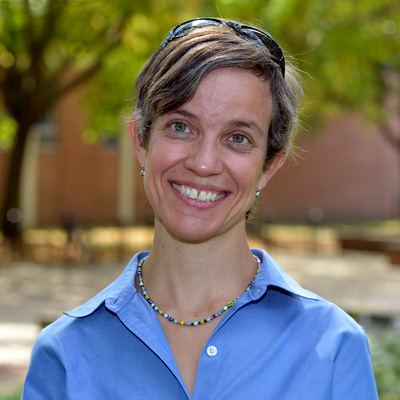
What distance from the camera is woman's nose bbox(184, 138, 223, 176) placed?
2012mm

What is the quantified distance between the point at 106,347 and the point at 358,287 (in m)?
12.5

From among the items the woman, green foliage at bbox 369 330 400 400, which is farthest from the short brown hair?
green foliage at bbox 369 330 400 400

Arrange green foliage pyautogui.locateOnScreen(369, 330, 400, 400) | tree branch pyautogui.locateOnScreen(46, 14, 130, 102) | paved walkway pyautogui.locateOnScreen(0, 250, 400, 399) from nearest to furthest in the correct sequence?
green foliage pyautogui.locateOnScreen(369, 330, 400, 400) → paved walkway pyautogui.locateOnScreen(0, 250, 400, 399) → tree branch pyautogui.locateOnScreen(46, 14, 130, 102)

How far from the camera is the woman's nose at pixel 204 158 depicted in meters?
2.01

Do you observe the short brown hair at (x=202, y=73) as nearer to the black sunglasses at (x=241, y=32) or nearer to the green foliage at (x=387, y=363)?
the black sunglasses at (x=241, y=32)

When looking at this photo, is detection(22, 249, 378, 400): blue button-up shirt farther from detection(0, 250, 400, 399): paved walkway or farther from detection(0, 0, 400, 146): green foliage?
detection(0, 0, 400, 146): green foliage

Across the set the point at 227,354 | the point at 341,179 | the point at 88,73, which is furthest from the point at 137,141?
the point at 341,179

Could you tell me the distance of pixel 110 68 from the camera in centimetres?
1894

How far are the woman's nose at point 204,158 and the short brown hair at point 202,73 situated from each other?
Result: 0.12m

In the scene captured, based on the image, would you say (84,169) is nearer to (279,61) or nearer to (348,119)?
(348,119)

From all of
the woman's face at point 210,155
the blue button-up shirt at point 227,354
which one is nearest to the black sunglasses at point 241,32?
the woman's face at point 210,155

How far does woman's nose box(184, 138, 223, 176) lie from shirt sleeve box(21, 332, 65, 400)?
61cm

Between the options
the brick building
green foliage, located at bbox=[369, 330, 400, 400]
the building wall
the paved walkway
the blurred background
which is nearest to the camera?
green foliage, located at bbox=[369, 330, 400, 400]

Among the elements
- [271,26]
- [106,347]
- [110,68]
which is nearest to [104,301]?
[106,347]
